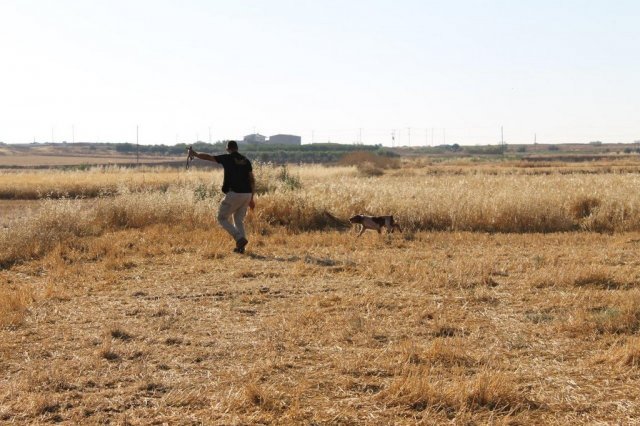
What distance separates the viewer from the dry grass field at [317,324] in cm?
518

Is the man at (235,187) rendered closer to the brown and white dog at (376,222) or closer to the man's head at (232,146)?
the man's head at (232,146)

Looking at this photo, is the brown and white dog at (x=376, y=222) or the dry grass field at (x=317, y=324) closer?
the dry grass field at (x=317, y=324)

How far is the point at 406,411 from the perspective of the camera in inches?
199

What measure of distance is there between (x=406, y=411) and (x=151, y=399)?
1.78 metres

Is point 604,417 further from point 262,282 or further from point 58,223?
point 58,223

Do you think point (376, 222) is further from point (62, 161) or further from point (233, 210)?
point (62, 161)

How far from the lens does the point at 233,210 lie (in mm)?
12469

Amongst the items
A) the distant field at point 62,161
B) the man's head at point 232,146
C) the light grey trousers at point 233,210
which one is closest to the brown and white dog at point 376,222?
the light grey trousers at point 233,210

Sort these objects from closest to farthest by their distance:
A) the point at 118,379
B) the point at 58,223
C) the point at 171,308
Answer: the point at 118,379 → the point at 171,308 → the point at 58,223

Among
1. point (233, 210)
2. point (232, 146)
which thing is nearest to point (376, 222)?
point (233, 210)

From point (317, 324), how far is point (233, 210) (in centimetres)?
548

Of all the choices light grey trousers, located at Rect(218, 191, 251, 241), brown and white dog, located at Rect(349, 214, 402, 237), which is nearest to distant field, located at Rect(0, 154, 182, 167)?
brown and white dog, located at Rect(349, 214, 402, 237)

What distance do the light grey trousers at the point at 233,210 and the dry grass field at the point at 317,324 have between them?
47 centimetres

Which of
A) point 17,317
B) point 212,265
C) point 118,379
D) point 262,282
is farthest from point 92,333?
point 212,265
